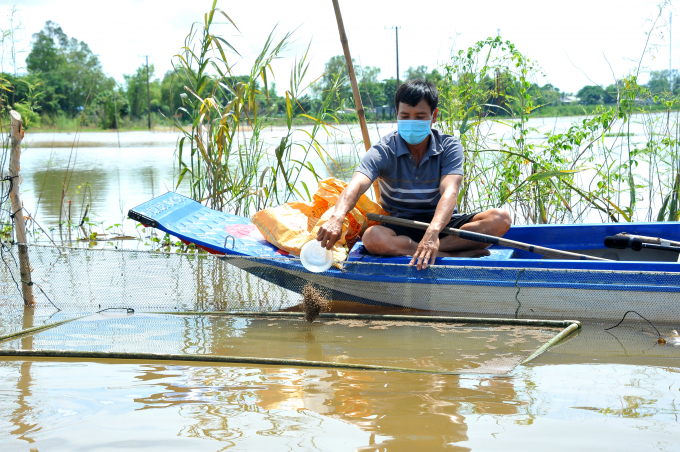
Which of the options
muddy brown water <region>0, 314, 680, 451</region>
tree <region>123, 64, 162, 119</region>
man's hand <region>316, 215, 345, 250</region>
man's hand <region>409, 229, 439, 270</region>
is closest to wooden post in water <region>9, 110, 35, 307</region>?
muddy brown water <region>0, 314, 680, 451</region>

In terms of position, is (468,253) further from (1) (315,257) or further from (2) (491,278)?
(1) (315,257)

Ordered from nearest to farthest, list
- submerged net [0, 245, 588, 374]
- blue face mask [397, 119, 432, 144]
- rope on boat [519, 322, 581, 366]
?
1. rope on boat [519, 322, 581, 366]
2. submerged net [0, 245, 588, 374]
3. blue face mask [397, 119, 432, 144]

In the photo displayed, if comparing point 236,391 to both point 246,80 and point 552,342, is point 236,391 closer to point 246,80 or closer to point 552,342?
point 552,342

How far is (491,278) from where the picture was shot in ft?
9.95

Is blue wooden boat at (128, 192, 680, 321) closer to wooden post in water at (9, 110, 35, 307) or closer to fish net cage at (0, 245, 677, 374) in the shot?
fish net cage at (0, 245, 677, 374)

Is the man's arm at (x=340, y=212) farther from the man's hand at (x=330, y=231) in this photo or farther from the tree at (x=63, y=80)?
the tree at (x=63, y=80)

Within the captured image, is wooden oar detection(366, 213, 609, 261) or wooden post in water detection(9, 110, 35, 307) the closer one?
wooden oar detection(366, 213, 609, 261)

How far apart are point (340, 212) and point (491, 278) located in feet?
2.88

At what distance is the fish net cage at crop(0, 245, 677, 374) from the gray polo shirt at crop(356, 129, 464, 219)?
48 centimetres

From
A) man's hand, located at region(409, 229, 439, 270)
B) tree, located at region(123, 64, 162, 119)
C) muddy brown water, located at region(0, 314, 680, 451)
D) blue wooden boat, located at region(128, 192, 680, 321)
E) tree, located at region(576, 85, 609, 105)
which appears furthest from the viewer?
tree, located at region(123, 64, 162, 119)

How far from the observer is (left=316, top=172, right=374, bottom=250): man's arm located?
295cm

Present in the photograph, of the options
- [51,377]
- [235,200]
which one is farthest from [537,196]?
[51,377]

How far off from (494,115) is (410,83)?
223 cm

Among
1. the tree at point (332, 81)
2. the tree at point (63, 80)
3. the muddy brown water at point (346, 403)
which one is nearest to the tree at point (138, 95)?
the tree at point (63, 80)
